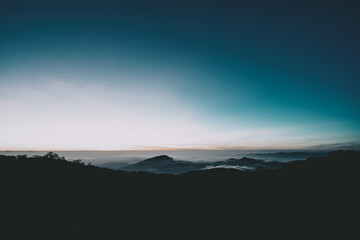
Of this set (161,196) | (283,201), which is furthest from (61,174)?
(283,201)

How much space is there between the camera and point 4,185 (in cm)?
1064

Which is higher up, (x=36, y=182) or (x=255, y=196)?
(x=36, y=182)

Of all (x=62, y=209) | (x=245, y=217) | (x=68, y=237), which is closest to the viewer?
(x=68, y=237)

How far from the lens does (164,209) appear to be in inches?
457

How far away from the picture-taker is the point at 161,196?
14.2 meters

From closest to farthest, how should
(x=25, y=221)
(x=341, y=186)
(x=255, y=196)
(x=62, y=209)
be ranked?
(x=25, y=221), (x=62, y=209), (x=255, y=196), (x=341, y=186)

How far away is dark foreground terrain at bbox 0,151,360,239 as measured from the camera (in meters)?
7.97

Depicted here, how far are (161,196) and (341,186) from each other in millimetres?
19087

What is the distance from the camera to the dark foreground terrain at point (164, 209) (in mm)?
7969

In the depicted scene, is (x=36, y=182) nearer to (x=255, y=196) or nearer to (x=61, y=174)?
(x=61, y=174)

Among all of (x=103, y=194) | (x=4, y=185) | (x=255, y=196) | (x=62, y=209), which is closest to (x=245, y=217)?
(x=255, y=196)

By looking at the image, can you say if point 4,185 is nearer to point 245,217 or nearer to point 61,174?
point 61,174

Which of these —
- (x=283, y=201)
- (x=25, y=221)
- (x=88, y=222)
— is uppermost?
(x=25, y=221)

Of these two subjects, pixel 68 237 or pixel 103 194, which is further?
pixel 103 194
